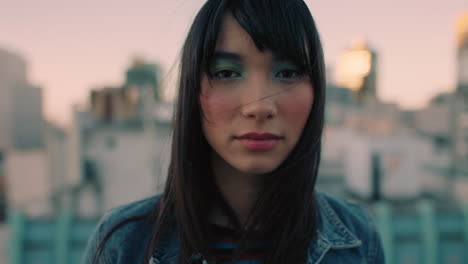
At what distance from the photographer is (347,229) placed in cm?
161

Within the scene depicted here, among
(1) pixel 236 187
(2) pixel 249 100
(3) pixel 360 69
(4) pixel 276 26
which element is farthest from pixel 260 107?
(3) pixel 360 69

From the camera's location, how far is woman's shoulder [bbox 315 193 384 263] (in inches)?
60.6

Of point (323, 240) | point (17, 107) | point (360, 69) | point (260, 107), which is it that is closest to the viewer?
point (260, 107)

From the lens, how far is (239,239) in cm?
137

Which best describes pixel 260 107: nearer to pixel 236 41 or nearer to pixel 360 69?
pixel 236 41

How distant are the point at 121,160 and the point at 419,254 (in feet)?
43.4

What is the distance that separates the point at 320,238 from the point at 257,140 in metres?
0.57

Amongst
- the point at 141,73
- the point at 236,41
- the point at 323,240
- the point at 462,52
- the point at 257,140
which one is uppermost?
the point at 462,52

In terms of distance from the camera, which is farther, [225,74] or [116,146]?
[116,146]

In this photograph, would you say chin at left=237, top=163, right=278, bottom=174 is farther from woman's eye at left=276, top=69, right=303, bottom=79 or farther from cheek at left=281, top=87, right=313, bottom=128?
woman's eye at left=276, top=69, right=303, bottom=79

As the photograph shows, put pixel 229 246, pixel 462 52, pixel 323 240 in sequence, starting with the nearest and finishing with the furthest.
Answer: pixel 229 246, pixel 323 240, pixel 462 52

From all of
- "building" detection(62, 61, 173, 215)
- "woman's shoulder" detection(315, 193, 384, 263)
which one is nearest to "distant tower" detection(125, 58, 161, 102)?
"building" detection(62, 61, 173, 215)

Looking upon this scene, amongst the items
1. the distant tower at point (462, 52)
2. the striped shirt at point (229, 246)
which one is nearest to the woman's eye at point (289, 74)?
the striped shirt at point (229, 246)

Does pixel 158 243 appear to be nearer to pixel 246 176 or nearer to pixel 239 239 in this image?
pixel 239 239
